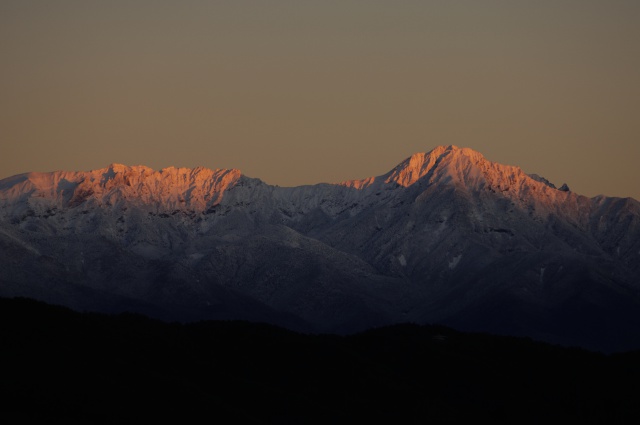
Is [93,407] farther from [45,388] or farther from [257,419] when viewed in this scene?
[257,419]

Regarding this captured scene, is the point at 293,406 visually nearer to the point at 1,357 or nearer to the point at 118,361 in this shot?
the point at 118,361

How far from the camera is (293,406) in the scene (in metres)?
199

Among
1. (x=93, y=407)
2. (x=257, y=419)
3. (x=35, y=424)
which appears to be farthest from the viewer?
(x=257, y=419)

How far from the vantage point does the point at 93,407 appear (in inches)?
6880

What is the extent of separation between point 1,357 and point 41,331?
1560 cm

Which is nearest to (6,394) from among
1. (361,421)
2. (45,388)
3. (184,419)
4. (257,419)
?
(45,388)

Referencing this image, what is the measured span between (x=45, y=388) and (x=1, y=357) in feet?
32.6

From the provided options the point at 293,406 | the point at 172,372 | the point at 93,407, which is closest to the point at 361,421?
the point at 293,406

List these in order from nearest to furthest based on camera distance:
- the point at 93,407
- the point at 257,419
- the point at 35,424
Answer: the point at 35,424
the point at 93,407
the point at 257,419

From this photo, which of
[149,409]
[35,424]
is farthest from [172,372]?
[35,424]

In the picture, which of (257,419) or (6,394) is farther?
(257,419)

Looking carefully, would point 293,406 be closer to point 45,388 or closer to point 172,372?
point 172,372

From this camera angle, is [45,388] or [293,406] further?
[293,406]

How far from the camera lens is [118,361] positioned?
195m
